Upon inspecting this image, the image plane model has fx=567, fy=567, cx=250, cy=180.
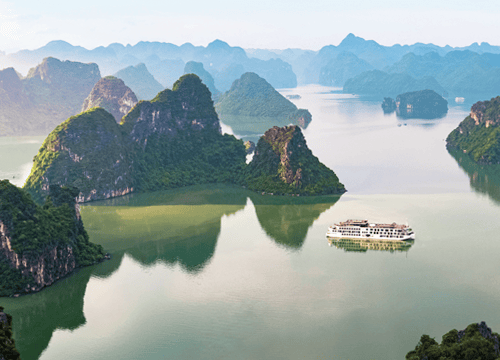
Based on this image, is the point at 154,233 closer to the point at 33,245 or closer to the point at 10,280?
the point at 33,245

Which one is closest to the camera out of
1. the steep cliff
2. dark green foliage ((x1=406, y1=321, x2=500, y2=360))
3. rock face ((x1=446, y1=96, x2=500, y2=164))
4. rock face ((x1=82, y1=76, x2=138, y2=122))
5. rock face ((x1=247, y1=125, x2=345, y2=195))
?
dark green foliage ((x1=406, y1=321, x2=500, y2=360))

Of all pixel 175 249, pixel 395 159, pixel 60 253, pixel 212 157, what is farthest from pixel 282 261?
pixel 395 159

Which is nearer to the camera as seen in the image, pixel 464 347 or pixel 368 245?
pixel 464 347

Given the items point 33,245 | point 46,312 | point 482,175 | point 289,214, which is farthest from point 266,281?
point 482,175

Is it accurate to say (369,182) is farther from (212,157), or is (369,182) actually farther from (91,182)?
(91,182)

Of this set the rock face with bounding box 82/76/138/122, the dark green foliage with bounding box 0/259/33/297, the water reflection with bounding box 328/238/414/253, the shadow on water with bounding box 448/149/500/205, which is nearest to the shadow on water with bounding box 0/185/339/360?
the dark green foliage with bounding box 0/259/33/297

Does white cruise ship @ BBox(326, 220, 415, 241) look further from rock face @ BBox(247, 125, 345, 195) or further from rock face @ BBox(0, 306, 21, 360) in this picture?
rock face @ BBox(0, 306, 21, 360)
